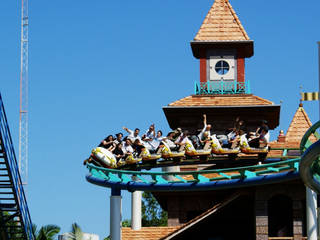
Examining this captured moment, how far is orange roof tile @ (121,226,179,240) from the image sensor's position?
3108 centimetres

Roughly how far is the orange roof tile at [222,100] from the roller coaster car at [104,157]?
7.91 metres

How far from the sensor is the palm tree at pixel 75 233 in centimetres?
3053

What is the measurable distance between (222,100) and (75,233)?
855 centimetres

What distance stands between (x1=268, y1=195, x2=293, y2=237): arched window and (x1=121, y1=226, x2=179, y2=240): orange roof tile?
3.32 m

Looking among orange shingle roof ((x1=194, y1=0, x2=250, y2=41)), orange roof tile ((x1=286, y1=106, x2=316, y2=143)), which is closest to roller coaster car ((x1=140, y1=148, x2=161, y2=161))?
orange roof tile ((x1=286, y1=106, x2=316, y2=143))

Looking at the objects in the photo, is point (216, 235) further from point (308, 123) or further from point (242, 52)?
point (242, 52)

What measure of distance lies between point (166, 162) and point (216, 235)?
16.4 ft

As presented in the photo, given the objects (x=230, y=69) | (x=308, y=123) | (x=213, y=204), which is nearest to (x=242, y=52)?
(x=230, y=69)

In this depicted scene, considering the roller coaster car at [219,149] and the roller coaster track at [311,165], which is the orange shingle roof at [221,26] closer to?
the roller coaster car at [219,149]

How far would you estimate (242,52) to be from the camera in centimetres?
3906

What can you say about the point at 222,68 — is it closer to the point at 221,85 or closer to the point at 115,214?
the point at 221,85

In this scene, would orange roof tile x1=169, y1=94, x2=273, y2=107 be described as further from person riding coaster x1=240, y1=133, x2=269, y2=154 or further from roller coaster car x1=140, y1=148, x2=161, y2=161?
person riding coaster x1=240, y1=133, x2=269, y2=154

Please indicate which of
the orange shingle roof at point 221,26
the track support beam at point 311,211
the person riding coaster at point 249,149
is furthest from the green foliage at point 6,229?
the orange shingle roof at point 221,26

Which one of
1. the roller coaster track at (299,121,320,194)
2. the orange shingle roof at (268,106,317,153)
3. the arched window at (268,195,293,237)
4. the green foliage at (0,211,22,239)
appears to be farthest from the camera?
the orange shingle roof at (268,106,317,153)
